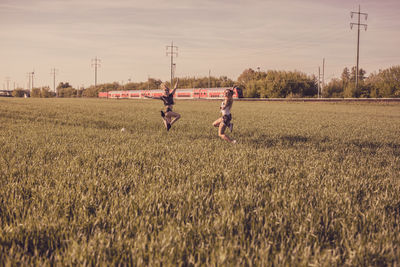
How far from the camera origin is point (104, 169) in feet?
15.2

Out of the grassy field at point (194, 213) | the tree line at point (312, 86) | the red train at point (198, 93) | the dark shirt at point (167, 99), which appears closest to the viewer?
the grassy field at point (194, 213)

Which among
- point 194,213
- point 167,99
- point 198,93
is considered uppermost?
point 198,93

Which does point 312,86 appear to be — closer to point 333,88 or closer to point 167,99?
point 333,88

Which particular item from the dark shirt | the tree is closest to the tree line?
the tree

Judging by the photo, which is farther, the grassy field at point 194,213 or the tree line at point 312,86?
the tree line at point 312,86

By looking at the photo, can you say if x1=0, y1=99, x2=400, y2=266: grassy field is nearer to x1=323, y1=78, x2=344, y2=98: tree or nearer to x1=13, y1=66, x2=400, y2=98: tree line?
x1=13, y1=66, x2=400, y2=98: tree line

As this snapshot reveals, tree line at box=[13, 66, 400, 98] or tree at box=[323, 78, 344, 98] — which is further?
tree at box=[323, 78, 344, 98]

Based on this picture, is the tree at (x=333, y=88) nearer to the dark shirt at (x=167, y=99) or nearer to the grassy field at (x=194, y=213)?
the dark shirt at (x=167, y=99)

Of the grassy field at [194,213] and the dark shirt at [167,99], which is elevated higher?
the dark shirt at [167,99]

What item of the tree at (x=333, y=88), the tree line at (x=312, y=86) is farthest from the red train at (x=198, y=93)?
the tree at (x=333, y=88)

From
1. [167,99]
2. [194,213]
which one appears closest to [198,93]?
[167,99]

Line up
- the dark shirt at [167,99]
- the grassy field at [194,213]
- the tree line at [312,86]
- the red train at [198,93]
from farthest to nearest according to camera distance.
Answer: the red train at [198,93] < the tree line at [312,86] < the dark shirt at [167,99] < the grassy field at [194,213]

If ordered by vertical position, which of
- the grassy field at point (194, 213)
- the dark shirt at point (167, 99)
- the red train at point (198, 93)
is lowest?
the grassy field at point (194, 213)

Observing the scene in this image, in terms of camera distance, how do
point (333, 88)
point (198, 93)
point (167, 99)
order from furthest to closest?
1. point (198, 93)
2. point (333, 88)
3. point (167, 99)
